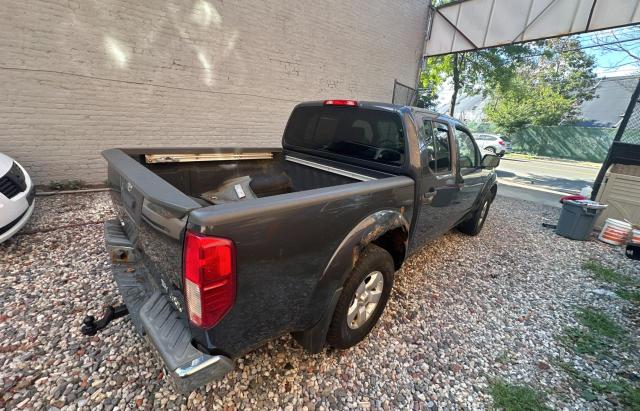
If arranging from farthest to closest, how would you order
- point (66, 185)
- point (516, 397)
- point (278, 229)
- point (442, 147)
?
point (66, 185) → point (442, 147) → point (516, 397) → point (278, 229)

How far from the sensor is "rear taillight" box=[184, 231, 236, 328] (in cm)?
117

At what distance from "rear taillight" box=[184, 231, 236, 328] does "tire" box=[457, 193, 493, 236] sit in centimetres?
424

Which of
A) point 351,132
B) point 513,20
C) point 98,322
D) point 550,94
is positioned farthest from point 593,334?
point 550,94

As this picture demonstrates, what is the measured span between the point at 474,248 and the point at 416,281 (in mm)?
1714

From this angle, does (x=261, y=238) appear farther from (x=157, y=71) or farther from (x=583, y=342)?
(x=157, y=71)

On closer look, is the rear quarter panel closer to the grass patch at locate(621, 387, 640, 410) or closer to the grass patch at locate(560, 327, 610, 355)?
the grass patch at locate(621, 387, 640, 410)

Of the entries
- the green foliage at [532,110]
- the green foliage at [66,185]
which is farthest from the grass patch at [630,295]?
the green foliage at [532,110]

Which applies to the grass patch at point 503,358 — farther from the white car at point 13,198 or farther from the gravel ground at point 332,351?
the white car at point 13,198

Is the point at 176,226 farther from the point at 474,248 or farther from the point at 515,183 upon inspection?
the point at 515,183

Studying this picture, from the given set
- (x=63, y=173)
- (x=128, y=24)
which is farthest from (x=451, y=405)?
(x=128, y=24)

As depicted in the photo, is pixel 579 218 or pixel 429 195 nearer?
pixel 429 195

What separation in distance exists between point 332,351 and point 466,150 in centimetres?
304

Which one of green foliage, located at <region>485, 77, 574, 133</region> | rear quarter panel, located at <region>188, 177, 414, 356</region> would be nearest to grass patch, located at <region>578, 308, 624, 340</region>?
rear quarter panel, located at <region>188, 177, 414, 356</region>

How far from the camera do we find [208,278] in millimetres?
1203
